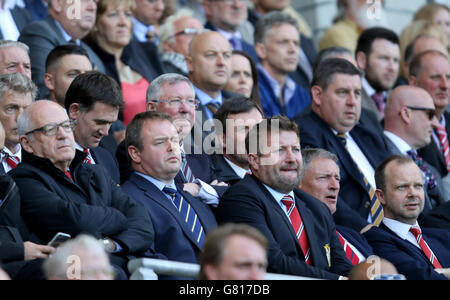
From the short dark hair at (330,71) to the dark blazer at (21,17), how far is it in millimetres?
2638

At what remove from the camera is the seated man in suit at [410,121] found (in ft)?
29.1

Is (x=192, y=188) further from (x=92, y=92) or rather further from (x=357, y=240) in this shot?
(x=357, y=240)

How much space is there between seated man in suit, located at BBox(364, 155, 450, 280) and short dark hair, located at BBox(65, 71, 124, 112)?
203 cm

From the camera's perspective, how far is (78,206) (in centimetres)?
555

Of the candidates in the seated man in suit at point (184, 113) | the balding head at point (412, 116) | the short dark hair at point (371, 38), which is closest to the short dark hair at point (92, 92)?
the seated man in suit at point (184, 113)

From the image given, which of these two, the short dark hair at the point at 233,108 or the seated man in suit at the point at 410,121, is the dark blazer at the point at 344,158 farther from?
the short dark hair at the point at 233,108

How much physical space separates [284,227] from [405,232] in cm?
128

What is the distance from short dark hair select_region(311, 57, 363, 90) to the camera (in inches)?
331

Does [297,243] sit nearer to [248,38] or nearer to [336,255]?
[336,255]

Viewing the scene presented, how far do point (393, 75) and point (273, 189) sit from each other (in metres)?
4.11

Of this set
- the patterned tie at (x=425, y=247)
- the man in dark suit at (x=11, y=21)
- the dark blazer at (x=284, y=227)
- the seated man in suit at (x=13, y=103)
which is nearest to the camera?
the dark blazer at (x=284, y=227)

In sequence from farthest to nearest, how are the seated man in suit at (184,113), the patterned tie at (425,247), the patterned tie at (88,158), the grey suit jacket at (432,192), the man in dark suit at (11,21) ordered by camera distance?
Result: the man in dark suit at (11,21) → the grey suit jacket at (432,192) → the seated man in suit at (184,113) → the patterned tie at (425,247) → the patterned tie at (88,158)

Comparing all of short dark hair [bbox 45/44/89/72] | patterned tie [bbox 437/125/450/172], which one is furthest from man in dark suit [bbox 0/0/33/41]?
patterned tie [bbox 437/125/450/172]

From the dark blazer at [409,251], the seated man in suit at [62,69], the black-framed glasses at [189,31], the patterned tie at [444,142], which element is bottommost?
the dark blazer at [409,251]
